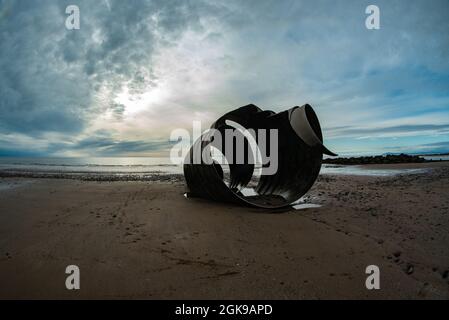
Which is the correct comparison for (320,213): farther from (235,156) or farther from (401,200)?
(235,156)

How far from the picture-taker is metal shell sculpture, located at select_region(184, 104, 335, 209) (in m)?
5.62

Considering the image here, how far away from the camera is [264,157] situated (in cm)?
792

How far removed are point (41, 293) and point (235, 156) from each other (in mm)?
6773

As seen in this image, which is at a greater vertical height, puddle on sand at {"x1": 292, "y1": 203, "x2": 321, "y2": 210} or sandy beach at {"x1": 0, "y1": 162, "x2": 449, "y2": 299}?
Result: puddle on sand at {"x1": 292, "y1": 203, "x2": 321, "y2": 210}

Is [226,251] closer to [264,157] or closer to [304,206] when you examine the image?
[304,206]

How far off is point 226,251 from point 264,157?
4799 millimetres

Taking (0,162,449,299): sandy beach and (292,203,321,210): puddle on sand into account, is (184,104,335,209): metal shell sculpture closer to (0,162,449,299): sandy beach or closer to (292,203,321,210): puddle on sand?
(292,203,321,210): puddle on sand

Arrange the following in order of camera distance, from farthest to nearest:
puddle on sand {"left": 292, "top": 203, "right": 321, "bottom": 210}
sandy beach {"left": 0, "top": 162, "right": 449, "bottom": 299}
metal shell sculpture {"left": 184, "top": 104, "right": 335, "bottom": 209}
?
puddle on sand {"left": 292, "top": 203, "right": 321, "bottom": 210} < metal shell sculpture {"left": 184, "top": 104, "right": 335, "bottom": 209} < sandy beach {"left": 0, "top": 162, "right": 449, "bottom": 299}

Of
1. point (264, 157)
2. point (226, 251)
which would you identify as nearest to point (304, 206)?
point (264, 157)

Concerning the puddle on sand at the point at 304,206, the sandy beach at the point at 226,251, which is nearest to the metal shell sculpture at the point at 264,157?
the puddle on sand at the point at 304,206

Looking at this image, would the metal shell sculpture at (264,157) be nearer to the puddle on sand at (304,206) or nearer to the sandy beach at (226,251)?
the puddle on sand at (304,206)

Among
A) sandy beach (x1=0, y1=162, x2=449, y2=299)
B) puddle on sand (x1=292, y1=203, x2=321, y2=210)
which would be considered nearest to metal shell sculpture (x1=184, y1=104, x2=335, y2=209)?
puddle on sand (x1=292, y1=203, x2=321, y2=210)

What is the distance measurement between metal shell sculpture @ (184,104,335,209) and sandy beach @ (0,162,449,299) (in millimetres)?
691
